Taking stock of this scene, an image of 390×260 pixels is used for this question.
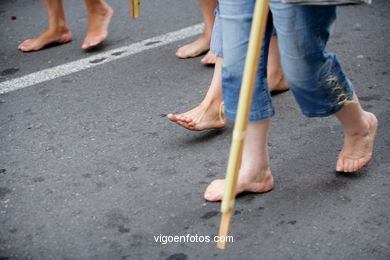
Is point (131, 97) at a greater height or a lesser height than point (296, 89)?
lesser

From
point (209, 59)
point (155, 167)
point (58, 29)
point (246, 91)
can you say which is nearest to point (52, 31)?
point (58, 29)

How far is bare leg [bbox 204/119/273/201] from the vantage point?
257cm

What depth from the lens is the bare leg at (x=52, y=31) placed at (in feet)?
14.5

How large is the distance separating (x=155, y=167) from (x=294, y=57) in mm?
955

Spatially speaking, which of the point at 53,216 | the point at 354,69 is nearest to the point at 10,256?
the point at 53,216

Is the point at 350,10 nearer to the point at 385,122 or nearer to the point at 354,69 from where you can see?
the point at 354,69

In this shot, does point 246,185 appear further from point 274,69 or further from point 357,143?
point 274,69

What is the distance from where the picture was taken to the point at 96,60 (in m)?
4.24

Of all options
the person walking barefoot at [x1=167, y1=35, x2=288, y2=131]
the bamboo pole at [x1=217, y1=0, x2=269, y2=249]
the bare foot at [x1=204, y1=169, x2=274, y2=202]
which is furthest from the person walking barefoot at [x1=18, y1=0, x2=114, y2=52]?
the bamboo pole at [x1=217, y1=0, x2=269, y2=249]

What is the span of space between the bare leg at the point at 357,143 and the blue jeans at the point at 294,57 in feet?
0.65

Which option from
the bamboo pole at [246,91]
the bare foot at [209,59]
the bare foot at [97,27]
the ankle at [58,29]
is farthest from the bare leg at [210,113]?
the ankle at [58,29]

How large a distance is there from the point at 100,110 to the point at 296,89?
1465mm

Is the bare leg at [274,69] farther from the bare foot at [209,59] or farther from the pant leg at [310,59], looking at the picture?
the pant leg at [310,59]

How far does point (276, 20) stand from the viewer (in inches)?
86.0
